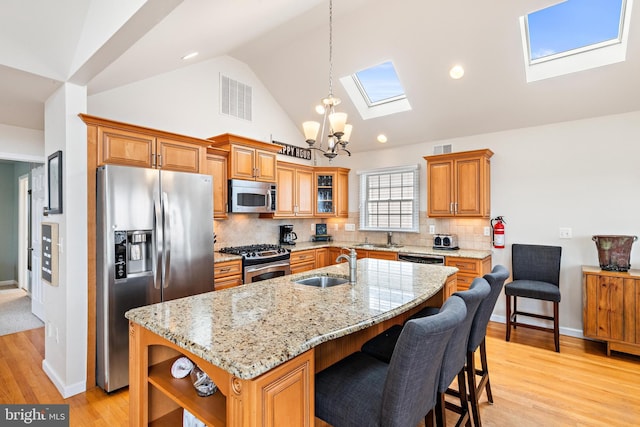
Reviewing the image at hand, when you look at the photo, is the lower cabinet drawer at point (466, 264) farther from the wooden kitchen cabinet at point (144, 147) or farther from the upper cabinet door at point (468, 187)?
the wooden kitchen cabinet at point (144, 147)

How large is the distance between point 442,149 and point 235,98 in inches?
124

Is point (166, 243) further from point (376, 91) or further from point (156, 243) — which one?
point (376, 91)

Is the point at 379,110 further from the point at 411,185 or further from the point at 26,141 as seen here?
the point at 26,141

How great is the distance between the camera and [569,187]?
12.6 ft

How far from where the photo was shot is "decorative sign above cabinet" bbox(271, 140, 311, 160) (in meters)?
5.37

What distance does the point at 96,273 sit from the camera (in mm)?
2678

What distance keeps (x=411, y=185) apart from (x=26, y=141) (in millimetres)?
5044

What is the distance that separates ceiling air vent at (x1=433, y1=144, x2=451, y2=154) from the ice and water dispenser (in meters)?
3.98

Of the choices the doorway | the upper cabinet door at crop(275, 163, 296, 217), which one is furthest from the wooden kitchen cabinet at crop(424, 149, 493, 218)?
the doorway

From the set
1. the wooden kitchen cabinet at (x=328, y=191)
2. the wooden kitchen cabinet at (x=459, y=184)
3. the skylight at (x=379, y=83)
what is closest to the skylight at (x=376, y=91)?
the skylight at (x=379, y=83)

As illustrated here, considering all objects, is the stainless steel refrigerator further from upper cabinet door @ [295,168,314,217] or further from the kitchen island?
upper cabinet door @ [295,168,314,217]

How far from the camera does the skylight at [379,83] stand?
4.36 meters

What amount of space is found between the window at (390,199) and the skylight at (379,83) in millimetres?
1131

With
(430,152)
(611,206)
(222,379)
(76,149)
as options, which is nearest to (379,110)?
(430,152)
